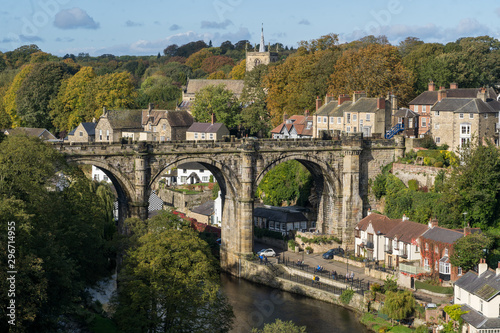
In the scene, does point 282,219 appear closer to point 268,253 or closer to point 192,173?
point 268,253

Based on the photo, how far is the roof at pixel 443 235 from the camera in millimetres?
53344

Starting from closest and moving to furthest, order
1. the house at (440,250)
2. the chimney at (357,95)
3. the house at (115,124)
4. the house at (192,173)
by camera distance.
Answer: the house at (440,250) → the chimney at (357,95) → the house at (192,173) → the house at (115,124)

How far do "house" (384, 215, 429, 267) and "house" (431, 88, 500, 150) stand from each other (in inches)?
454

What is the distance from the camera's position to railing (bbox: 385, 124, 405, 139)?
73375 mm

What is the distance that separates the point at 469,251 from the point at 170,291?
22.3 m

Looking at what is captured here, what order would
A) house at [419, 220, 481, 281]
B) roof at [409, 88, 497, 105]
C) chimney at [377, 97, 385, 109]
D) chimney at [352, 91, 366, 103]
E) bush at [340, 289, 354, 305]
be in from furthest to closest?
chimney at [352, 91, 366, 103], roof at [409, 88, 497, 105], chimney at [377, 97, 385, 109], bush at [340, 289, 354, 305], house at [419, 220, 481, 281]

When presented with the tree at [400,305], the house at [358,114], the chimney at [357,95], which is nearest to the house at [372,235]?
the house at [358,114]

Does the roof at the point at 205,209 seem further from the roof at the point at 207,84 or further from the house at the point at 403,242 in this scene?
the roof at the point at 207,84

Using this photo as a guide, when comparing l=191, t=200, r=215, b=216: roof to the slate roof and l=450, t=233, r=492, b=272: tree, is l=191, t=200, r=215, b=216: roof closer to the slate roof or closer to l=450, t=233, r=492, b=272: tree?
l=450, t=233, r=492, b=272: tree

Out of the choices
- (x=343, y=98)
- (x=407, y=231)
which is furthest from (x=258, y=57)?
(x=407, y=231)

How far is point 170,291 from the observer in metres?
41.2

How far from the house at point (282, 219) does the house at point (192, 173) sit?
76.4 ft

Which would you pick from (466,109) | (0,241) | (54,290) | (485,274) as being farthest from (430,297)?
(0,241)

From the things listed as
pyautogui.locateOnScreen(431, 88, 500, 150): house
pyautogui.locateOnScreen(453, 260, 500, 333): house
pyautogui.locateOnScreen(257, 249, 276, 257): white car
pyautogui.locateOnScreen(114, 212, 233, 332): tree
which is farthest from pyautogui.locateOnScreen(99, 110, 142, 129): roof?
pyautogui.locateOnScreen(453, 260, 500, 333): house
